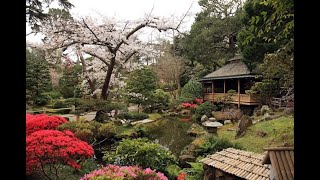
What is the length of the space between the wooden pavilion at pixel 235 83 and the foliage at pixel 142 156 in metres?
10.1

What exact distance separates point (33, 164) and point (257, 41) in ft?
38.9

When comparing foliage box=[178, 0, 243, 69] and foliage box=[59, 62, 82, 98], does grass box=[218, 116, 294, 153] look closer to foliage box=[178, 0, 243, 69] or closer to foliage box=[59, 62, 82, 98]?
foliage box=[178, 0, 243, 69]

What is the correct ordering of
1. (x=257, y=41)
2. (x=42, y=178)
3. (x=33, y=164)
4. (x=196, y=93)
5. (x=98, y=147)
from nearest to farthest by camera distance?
(x=33, y=164) < (x=42, y=178) < (x=98, y=147) < (x=257, y=41) < (x=196, y=93)

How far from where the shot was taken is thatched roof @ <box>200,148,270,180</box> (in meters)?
4.05

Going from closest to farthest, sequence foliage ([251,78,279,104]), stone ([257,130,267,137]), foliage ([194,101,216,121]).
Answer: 1. stone ([257,130,267,137])
2. foliage ([251,78,279,104])
3. foliage ([194,101,216,121])

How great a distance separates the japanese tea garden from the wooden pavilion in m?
0.10

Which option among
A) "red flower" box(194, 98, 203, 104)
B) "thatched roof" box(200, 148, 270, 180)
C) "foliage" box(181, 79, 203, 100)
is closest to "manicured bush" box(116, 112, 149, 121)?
"red flower" box(194, 98, 203, 104)

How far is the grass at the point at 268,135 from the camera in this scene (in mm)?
7328

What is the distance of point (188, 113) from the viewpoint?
55.6 ft

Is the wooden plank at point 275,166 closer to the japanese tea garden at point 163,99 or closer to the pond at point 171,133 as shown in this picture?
the japanese tea garden at point 163,99

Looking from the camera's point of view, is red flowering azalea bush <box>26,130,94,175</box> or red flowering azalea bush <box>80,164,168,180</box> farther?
red flowering azalea bush <box>26,130,94,175</box>
